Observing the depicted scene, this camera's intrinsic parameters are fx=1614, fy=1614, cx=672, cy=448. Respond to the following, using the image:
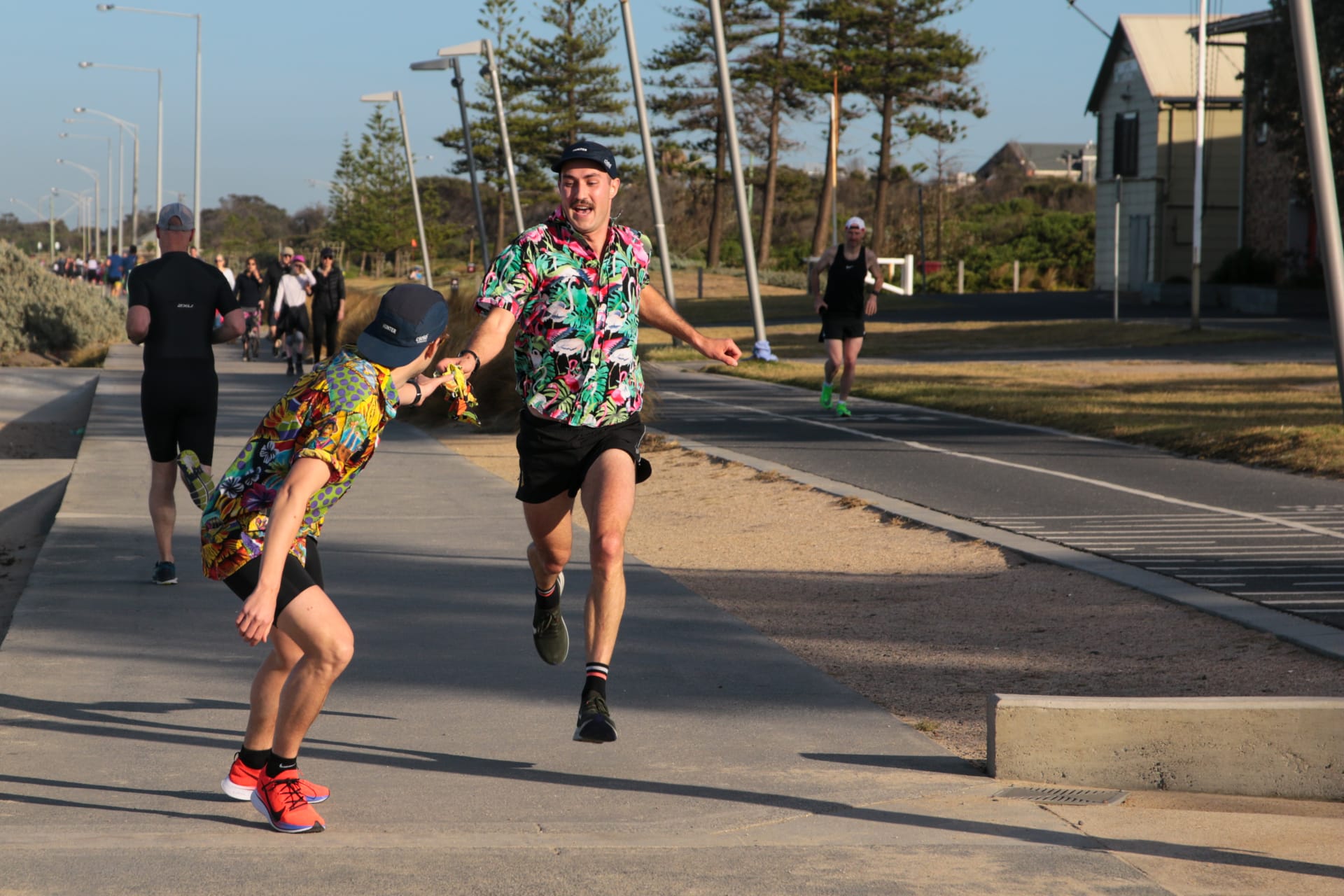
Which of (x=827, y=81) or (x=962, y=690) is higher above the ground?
(x=827, y=81)

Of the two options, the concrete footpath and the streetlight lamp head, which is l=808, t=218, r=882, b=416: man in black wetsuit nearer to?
the concrete footpath

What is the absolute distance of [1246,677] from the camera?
6.02 meters

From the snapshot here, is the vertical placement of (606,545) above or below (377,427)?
below

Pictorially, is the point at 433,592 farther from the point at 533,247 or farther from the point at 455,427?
the point at 455,427

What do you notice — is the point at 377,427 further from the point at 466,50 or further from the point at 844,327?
the point at 466,50

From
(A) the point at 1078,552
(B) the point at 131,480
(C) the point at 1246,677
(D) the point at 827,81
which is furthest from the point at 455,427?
(D) the point at 827,81

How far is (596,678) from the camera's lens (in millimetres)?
5203

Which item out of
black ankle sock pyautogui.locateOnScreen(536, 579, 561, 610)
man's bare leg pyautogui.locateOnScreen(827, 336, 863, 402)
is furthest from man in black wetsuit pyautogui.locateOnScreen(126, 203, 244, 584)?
man's bare leg pyautogui.locateOnScreen(827, 336, 863, 402)

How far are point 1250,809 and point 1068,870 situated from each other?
3.28 ft

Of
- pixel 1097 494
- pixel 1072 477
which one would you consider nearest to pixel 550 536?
pixel 1097 494

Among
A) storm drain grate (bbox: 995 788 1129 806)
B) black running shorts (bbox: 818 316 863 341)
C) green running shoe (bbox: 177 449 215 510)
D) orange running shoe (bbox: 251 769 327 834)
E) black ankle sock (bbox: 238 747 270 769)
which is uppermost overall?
black running shorts (bbox: 818 316 863 341)

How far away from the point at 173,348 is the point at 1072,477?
290 inches

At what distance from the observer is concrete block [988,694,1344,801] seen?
15.8 feet

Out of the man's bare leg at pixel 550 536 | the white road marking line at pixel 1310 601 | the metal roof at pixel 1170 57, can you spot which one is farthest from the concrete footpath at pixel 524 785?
the metal roof at pixel 1170 57
